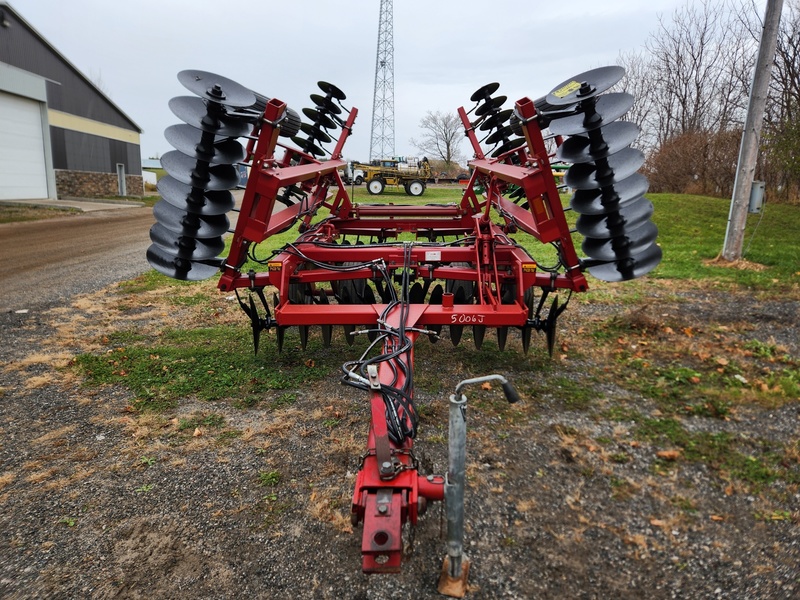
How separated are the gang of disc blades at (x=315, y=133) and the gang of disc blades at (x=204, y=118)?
2101 mm

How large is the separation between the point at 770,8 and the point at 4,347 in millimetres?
10737

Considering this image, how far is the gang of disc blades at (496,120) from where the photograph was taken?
5930 millimetres

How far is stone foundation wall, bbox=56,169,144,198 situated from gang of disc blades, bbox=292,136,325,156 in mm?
23610

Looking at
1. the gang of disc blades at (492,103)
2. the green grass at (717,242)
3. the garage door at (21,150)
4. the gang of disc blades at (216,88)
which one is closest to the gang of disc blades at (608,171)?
the gang of disc blades at (216,88)

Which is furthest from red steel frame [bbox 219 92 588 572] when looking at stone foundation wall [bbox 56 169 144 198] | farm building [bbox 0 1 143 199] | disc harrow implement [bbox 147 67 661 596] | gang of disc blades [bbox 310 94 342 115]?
stone foundation wall [bbox 56 169 144 198]

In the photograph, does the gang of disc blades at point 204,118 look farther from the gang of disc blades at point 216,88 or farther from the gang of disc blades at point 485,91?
the gang of disc blades at point 485,91

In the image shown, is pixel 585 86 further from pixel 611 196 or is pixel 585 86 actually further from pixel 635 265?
pixel 635 265

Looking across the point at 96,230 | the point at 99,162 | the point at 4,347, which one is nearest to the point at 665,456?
the point at 4,347

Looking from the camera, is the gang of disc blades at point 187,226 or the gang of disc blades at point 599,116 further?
the gang of disc blades at point 187,226

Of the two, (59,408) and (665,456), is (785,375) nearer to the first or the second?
(665,456)

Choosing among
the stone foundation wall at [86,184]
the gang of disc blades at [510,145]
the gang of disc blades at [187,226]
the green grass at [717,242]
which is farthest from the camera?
the stone foundation wall at [86,184]

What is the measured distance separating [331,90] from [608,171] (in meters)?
3.56

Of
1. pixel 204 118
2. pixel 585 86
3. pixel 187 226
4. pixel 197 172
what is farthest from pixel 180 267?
pixel 585 86

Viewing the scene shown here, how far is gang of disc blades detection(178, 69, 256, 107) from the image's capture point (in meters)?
3.55
